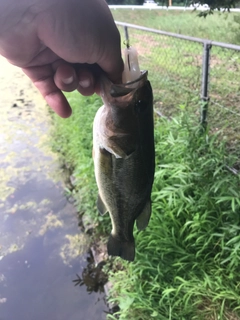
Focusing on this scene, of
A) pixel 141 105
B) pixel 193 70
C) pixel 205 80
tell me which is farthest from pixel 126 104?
pixel 193 70

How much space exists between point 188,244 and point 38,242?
178cm

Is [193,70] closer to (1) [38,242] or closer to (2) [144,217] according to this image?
(1) [38,242]

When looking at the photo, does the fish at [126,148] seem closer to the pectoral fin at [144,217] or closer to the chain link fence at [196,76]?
the pectoral fin at [144,217]

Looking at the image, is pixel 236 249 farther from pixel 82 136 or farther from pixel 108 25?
pixel 82 136

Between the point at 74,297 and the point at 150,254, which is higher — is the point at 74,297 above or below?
below

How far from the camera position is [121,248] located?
190 centimetres

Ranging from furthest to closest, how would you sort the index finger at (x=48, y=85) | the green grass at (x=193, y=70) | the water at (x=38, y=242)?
1. the green grass at (x=193, y=70)
2. the water at (x=38, y=242)
3. the index finger at (x=48, y=85)

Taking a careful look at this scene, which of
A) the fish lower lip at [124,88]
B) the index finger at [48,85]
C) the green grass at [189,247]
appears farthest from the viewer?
the green grass at [189,247]

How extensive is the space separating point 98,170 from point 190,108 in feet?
8.46

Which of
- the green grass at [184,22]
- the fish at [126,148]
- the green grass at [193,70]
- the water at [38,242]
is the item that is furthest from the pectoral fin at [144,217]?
the green grass at [184,22]

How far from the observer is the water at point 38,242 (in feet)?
10.2

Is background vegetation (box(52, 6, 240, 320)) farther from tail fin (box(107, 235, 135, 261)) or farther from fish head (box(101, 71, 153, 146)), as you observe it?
fish head (box(101, 71, 153, 146))

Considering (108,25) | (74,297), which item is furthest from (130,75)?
(74,297)

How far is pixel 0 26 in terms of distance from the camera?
1045mm
